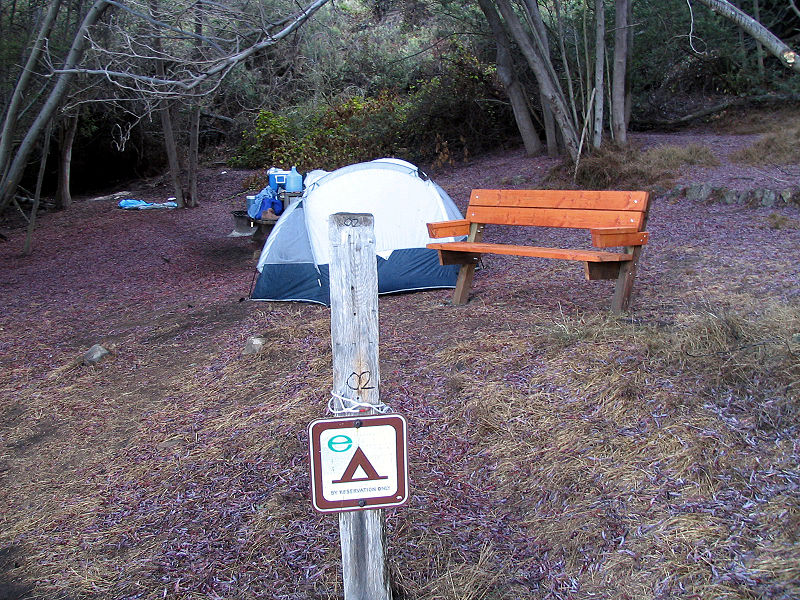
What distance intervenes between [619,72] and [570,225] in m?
6.57

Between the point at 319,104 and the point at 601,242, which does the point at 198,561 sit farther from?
the point at 319,104

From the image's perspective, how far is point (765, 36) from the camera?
3486mm

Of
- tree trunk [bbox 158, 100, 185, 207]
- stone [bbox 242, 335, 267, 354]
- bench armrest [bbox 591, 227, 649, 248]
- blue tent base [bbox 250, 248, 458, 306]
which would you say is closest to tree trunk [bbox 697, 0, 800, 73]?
bench armrest [bbox 591, 227, 649, 248]

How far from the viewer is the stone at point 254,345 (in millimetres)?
5836

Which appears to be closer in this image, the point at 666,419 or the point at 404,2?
the point at 666,419

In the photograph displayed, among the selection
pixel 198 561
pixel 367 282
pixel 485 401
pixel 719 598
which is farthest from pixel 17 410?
pixel 719 598

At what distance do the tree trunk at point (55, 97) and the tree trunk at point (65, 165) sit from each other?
273 inches

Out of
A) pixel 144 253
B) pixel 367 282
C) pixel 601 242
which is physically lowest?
pixel 144 253

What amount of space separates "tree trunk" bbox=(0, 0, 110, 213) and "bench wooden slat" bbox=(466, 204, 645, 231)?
194 inches

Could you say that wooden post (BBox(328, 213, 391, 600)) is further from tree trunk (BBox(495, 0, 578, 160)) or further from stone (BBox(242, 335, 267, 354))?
tree trunk (BBox(495, 0, 578, 160))

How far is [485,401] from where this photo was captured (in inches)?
165

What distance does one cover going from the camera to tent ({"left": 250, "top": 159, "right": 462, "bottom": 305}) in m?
7.34

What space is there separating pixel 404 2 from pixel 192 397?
11606 millimetres

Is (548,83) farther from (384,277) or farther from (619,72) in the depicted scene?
(384,277)
